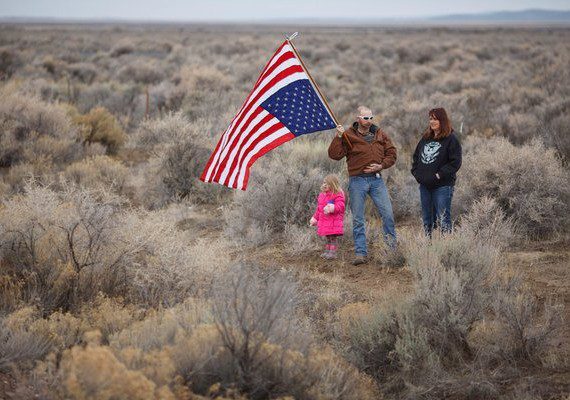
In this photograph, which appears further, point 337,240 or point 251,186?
point 251,186

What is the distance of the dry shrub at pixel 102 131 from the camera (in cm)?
1405

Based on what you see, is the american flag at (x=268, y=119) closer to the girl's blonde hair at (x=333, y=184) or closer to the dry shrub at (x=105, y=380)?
the girl's blonde hair at (x=333, y=184)

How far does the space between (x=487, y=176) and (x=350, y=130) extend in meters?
2.66

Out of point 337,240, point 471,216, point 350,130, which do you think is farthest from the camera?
point 337,240

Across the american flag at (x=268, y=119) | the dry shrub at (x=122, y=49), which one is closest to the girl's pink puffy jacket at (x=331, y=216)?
the american flag at (x=268, y=119)

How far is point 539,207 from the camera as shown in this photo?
7.69m

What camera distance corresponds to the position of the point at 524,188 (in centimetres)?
804

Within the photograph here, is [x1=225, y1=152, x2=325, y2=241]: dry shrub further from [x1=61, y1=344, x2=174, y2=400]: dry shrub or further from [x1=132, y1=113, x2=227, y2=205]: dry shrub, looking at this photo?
[x1=61, y1=344, x2=174, y2=400]: dry shrub

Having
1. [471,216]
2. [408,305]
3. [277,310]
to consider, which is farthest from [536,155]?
[277,310]

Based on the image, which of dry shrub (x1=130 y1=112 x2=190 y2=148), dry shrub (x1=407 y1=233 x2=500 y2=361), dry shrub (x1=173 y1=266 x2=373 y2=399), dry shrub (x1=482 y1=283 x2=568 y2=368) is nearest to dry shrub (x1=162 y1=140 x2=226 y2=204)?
dry shrub (x1=130 y1=112 x2=190 y2=148)

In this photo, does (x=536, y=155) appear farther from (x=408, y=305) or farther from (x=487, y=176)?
(x=408, y=305)

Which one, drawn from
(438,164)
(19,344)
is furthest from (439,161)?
(19,344)

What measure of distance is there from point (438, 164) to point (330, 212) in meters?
1.47

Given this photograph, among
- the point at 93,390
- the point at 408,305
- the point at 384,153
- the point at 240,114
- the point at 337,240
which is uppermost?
the point at 240,114
